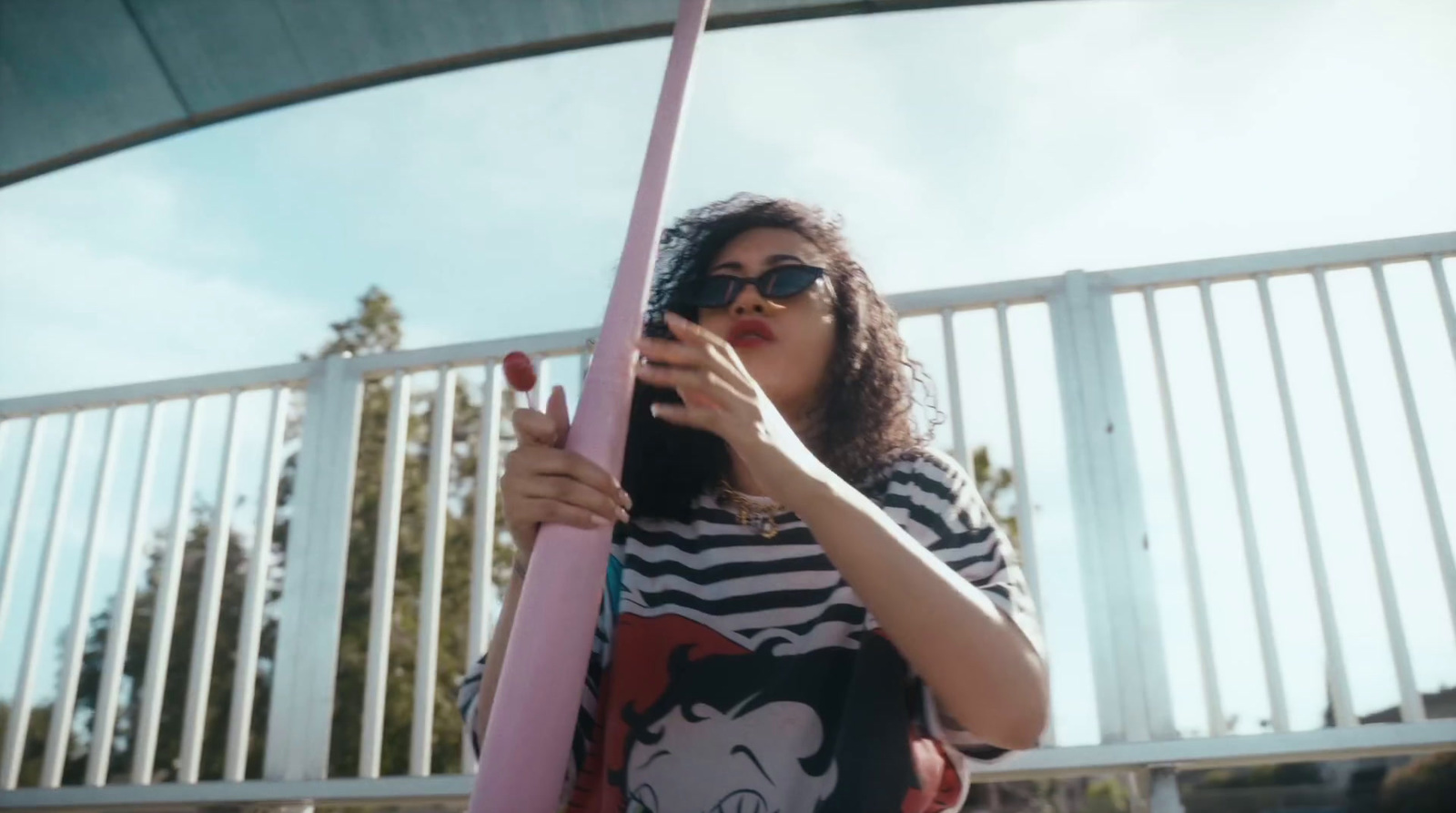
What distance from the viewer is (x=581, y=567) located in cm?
60

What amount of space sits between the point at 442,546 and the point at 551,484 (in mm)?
1207

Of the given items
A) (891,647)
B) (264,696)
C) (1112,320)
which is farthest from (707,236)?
(264,696)

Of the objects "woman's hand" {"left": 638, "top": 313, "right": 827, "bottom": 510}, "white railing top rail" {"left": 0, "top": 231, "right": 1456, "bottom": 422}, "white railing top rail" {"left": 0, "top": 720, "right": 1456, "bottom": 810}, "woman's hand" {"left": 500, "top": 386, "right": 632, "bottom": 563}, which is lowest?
"white railing top rail" {"left": 0, "top": 720, "right": 1456, "bottom": 810}

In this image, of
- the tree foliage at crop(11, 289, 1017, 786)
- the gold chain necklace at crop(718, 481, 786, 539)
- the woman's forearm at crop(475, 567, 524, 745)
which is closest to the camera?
the woman's forearm at crop(475, 567, 524, 745)

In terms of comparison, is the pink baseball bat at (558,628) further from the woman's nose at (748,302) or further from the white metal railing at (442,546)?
the white metal railing at (442,546)

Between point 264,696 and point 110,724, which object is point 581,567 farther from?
point 264,696

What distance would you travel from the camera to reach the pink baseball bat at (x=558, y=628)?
562 millimetres

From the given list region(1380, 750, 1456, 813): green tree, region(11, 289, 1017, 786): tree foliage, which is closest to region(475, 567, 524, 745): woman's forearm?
region(1380, 750, 1456, 813): green tree

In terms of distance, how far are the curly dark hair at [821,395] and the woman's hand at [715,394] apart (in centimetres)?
38

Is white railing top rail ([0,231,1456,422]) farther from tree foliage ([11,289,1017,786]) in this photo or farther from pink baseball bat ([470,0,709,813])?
tree foliage ([11,289,1017,786])

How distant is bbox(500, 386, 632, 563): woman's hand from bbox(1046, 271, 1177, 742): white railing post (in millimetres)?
1012

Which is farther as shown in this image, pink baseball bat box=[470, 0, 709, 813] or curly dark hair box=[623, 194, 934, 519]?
curly dark hair box=[623, 194, 934, 519]

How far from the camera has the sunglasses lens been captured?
1082 mm

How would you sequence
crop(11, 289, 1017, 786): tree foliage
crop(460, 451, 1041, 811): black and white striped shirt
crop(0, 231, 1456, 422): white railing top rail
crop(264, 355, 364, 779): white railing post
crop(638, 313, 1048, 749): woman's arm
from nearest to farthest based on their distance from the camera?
1. crop(638, 313, 1048, 749): woman's arm
2. crop(460, 451, 1041, 811): black and white striped shirt
3. crop(0, 231, 1456, 422): white railing top rail
4. crop(264, 355, 364, 779): white railing post
5. crop(11, 289, 1017, 786): tree foliage
